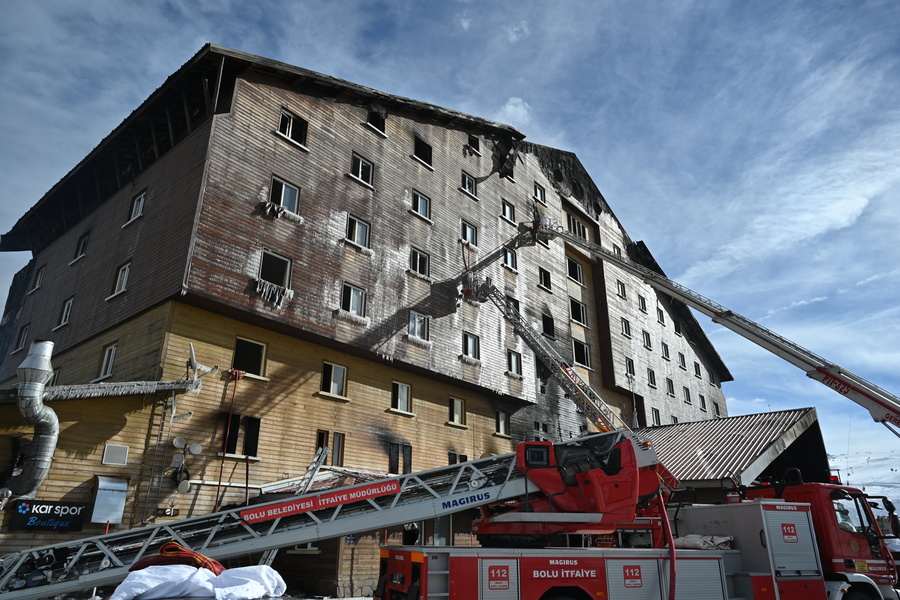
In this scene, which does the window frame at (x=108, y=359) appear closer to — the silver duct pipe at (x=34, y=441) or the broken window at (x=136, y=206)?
the broken window at (x=136, y=206)

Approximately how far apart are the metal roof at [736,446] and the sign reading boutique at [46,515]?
18362 mm

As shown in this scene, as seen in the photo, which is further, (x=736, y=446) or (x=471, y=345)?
(x=471, y=345)

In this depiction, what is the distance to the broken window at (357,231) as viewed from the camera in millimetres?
24328

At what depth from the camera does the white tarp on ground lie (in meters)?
6.42

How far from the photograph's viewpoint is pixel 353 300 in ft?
76.9

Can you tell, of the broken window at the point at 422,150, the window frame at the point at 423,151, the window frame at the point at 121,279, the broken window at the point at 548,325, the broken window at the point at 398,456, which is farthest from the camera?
the broken window at the point at 548,325

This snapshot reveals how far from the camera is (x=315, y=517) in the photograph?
10617 millimetres

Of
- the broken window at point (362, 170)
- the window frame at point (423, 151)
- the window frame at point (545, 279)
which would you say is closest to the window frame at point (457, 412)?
the window frame at point (545, 279)

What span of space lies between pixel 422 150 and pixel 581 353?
53.4 ft

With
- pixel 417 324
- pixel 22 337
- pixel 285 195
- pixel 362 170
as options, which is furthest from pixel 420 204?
pixel 22 337

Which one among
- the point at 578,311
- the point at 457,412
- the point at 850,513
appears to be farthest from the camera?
the point at 578,311

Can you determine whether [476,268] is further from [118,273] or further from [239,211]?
[118,273]

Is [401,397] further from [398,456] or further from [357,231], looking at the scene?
[357,231]

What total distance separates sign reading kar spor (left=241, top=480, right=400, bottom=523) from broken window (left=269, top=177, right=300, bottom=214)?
1353 centimetres
